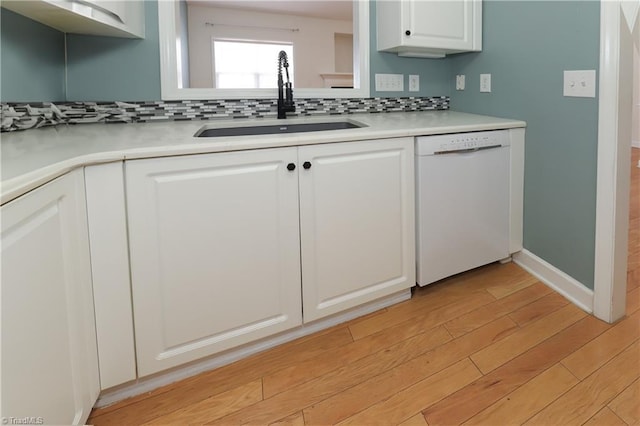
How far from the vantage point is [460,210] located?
1853mm

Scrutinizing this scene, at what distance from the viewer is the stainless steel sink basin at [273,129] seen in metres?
1.80

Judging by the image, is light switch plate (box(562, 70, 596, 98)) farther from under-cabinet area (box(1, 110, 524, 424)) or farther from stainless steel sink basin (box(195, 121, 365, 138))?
stainless steel sink basin (box(195, 121, 365, 138))

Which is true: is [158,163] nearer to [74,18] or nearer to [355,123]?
[74,18]

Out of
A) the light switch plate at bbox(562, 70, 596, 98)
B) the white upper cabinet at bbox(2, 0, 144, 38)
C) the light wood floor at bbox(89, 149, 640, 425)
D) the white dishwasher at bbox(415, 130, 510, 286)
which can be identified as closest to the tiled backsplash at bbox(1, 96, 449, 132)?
the white upper cabinet at bbox(2, 0, 144, 38)

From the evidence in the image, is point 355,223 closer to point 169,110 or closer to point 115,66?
point 169,110

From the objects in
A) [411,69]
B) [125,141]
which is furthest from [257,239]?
[411,69]

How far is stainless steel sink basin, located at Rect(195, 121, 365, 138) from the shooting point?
1.80 m

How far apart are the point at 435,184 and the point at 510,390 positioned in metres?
0.87

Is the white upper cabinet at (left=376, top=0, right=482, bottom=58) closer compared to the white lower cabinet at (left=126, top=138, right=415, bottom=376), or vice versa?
the white lower cabinet at (left=126, top=138, right=415, bottom=376)

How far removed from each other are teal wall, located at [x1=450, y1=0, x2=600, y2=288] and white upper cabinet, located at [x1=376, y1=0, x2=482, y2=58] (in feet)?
0.31

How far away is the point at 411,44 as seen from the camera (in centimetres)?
207

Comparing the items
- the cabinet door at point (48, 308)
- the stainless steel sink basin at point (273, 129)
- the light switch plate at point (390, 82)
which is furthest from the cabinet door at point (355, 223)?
the light switch plate at point (390, 82)

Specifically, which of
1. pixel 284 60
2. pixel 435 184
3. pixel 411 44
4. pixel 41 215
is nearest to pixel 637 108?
pixel 411 44

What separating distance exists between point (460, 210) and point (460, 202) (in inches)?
1.6
